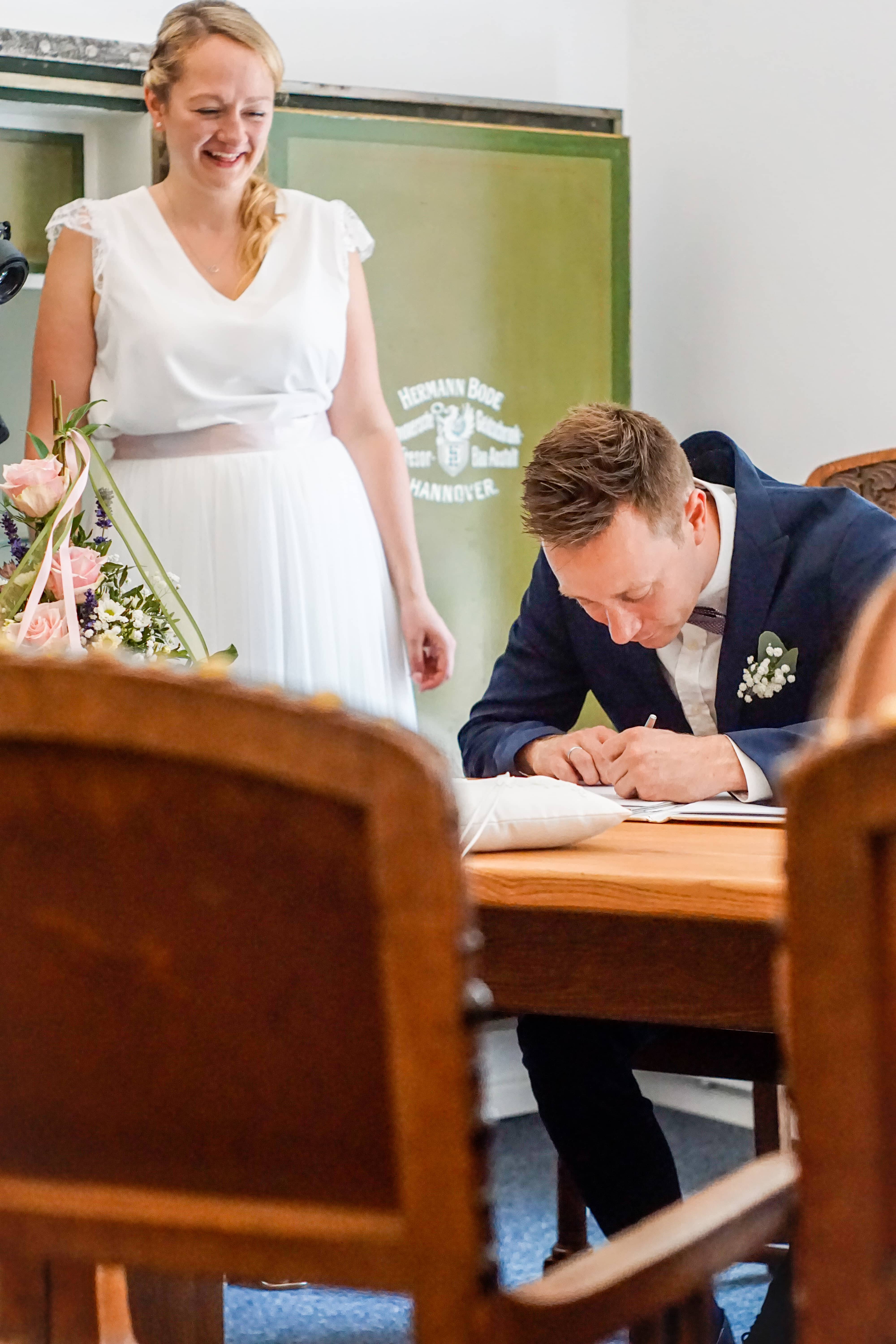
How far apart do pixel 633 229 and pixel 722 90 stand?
365 millimetres

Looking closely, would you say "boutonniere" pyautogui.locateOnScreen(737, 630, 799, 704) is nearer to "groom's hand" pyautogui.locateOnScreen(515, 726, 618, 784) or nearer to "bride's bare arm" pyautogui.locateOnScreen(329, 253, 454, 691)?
"groom's hand" pyautogui.locateOnScreen(515, 726, 618, 784)

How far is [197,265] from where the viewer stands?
7.56ft

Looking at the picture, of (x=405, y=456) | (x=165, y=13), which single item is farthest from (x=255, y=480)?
(x=165, y=13)

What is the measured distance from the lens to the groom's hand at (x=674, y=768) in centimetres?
157

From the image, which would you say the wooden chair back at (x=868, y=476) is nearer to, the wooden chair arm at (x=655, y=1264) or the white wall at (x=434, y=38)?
the white wall at (x=434, y=38)

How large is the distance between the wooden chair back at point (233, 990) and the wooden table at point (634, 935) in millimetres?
327

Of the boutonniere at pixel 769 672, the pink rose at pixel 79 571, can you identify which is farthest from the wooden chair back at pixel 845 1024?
the boutonniere at pixel 769 672

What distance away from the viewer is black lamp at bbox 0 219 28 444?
1.86 metres

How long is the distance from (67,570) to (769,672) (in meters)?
0.87

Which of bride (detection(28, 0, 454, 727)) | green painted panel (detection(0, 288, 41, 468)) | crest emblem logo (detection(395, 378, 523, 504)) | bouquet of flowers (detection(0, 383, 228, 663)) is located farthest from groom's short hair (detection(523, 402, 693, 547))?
green painted panel (detection(0, 288, 41, 468))

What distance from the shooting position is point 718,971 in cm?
97

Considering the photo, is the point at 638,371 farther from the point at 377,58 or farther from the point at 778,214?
the point at 377,58

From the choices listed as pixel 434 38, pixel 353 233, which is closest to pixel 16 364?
pixel 353 233

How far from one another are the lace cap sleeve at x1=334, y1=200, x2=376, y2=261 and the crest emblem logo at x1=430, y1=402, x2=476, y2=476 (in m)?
0.74
